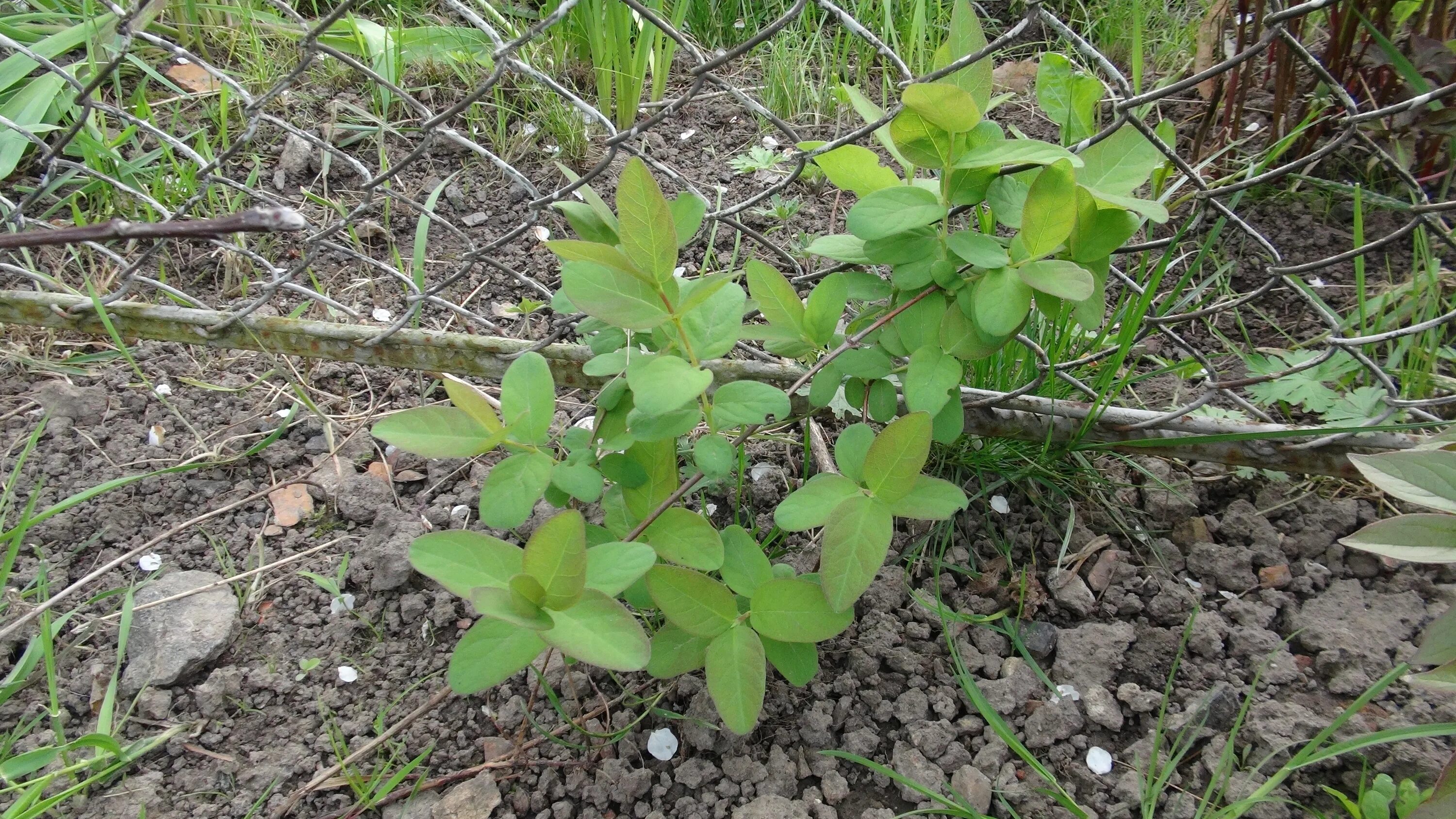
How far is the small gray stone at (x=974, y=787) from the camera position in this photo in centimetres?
111

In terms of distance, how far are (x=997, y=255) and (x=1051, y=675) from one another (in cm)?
61

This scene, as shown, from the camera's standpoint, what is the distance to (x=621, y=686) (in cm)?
125

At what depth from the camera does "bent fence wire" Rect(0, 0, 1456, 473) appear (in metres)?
1.21

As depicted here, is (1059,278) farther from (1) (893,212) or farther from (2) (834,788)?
(2) (834,788)

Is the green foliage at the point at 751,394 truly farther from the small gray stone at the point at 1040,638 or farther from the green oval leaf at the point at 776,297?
the small gray stone at the point at 1040,638

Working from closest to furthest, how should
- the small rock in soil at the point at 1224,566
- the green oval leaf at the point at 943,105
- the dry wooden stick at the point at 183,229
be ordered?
the dry wooden stick at the point at 183,229 < the green oval leaf at the point at 943,105 < the small rock in soil at the point at 1224,566

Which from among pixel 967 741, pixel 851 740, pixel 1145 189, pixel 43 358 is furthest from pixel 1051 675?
pixel 43 358

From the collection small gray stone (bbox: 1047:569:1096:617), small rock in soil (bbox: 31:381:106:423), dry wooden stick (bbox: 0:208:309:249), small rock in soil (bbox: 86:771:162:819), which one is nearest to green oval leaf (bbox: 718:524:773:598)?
small gray stone (bbox: 1047:569:1096:617)

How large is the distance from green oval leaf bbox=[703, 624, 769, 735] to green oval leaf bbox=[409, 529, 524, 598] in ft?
0.77

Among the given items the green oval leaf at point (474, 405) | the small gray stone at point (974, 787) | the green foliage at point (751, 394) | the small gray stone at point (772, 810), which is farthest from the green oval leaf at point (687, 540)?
the small gray stone at point (974, 787)

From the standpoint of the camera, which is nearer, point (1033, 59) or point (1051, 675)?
point (1051, 675)

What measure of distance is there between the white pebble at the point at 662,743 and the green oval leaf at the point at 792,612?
0.30 metres

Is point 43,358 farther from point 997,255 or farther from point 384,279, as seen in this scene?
point 997,255

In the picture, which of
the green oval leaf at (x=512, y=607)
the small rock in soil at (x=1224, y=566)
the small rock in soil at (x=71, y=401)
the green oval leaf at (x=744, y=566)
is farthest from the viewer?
Answer: the small rock in soil at (x=71, y=401)
